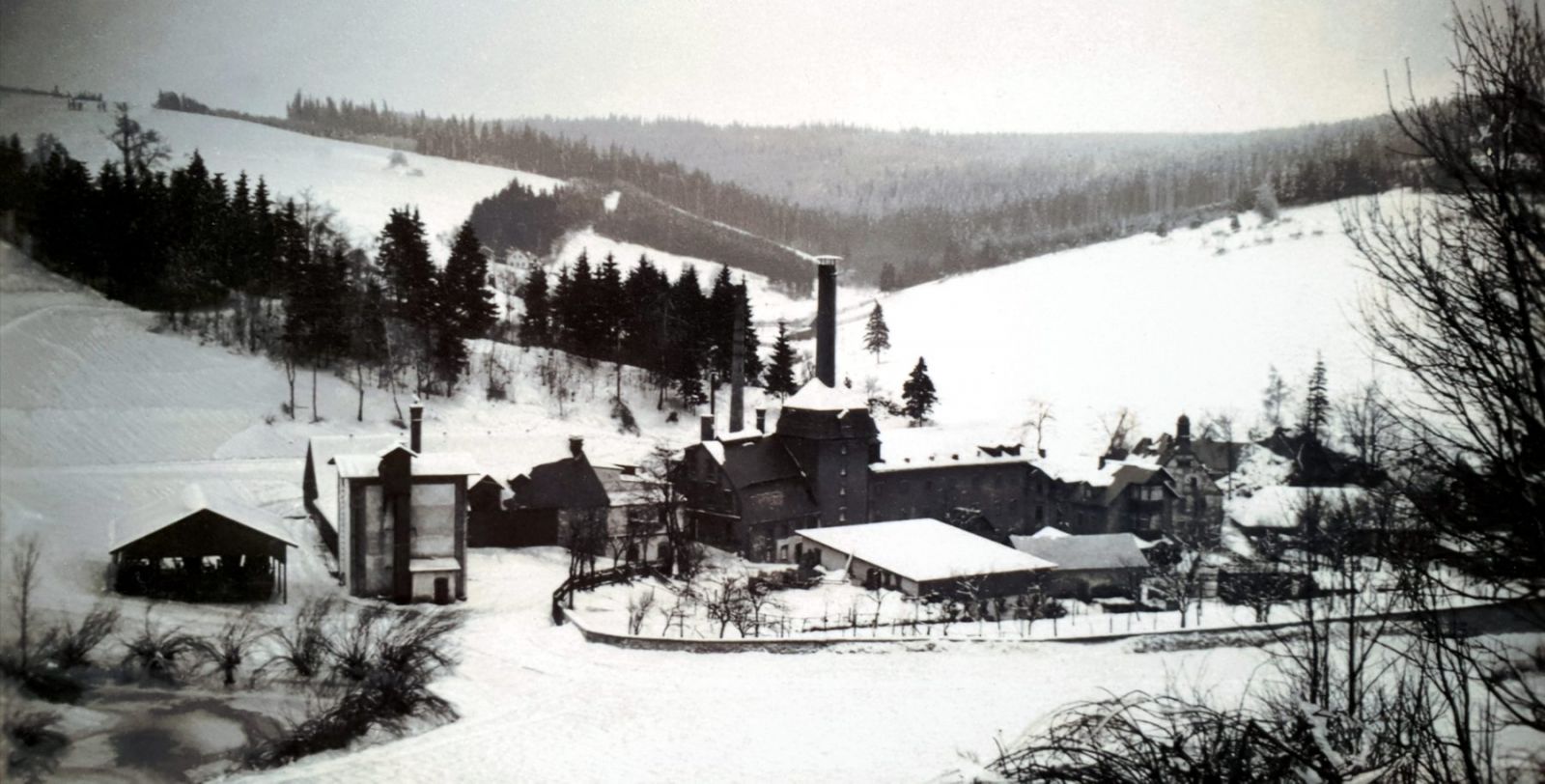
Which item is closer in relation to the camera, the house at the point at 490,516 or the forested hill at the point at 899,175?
the forested hill at the point at 899,175

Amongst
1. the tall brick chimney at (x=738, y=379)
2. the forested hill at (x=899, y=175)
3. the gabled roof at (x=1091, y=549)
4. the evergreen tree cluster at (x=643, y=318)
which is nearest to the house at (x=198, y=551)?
the forested hill at (x=899, y=175)

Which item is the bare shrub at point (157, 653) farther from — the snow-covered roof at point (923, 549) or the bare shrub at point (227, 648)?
the snow-covered roof at point (923, 549)

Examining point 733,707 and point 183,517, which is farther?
point 183,517

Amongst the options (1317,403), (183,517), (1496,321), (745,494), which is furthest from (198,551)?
(1317,403)

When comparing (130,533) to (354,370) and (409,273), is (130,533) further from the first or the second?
(409,273)

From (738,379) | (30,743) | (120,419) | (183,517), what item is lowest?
(30,743)

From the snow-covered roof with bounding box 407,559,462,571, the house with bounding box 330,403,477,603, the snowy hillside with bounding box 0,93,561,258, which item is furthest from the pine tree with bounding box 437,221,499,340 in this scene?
the snow-covered roof with bounding box 407,559,462,571

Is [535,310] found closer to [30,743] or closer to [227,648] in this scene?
[227,648]
